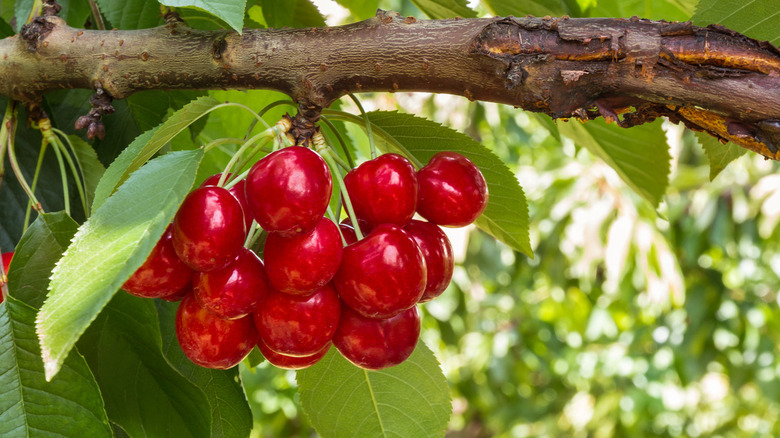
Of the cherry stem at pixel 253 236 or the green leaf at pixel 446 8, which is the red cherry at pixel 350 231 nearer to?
the cherry stem at pixel 253 236

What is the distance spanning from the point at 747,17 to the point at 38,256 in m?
0.83

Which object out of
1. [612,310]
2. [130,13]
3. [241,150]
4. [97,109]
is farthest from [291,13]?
[612,310]

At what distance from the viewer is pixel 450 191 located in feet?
2.46

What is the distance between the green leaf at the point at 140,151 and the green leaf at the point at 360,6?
650 mm

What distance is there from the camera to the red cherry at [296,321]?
0.66 m

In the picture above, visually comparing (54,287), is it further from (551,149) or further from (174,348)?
(551,149)

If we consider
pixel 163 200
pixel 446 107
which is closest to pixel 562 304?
pixel 446 107

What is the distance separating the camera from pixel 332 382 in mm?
917

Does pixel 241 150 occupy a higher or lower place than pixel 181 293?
higher

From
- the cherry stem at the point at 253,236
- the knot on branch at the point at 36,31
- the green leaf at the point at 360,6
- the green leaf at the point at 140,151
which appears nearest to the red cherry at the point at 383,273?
the cherry stem at the point at 253,236

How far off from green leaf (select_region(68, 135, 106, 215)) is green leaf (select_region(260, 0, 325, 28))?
1.11 feet

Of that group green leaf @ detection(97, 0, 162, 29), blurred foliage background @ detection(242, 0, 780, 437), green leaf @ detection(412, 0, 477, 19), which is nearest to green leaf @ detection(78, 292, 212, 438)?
green leaf @ detection(97, 0, 162, 29)

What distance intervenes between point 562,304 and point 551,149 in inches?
52.6

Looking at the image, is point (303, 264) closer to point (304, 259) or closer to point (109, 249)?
point (304, 259)
